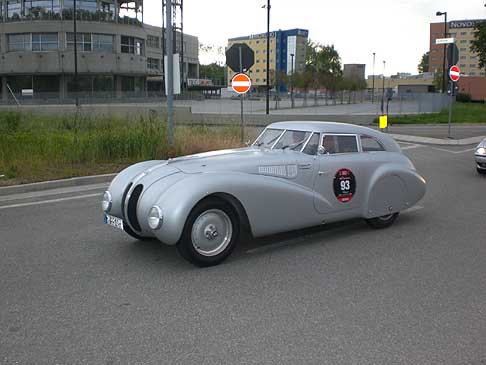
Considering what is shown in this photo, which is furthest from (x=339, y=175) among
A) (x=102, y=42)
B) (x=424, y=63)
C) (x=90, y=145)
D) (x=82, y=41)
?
(x=424, y=63)

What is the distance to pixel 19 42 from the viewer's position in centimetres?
6200

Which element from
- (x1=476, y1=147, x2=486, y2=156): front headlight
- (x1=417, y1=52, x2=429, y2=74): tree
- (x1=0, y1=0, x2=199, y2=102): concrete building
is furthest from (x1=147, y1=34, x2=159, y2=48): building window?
(x1=417, y1=52, x2=429, y2=74): tree

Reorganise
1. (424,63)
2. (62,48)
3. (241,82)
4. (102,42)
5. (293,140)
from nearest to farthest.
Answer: (293,140), (241,82), (62,48), (102,42), (424,63)

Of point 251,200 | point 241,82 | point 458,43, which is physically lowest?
point 251,200

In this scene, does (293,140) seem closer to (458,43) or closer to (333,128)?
(333,128)

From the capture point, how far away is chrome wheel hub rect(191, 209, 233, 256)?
5.39m

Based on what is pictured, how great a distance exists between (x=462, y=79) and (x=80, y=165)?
95.8 meters

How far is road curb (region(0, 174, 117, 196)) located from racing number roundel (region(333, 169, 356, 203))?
229 inches

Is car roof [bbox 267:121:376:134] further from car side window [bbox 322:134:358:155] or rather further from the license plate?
the license plate

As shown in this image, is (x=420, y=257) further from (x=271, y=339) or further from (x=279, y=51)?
(x=279, y=51)

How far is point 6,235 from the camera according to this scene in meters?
6.69

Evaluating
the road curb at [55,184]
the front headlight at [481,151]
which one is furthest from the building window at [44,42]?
the front headlight at [481,151]

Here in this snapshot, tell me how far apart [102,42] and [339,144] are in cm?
6045

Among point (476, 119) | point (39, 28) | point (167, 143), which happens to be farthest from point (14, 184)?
point (39, 28)
